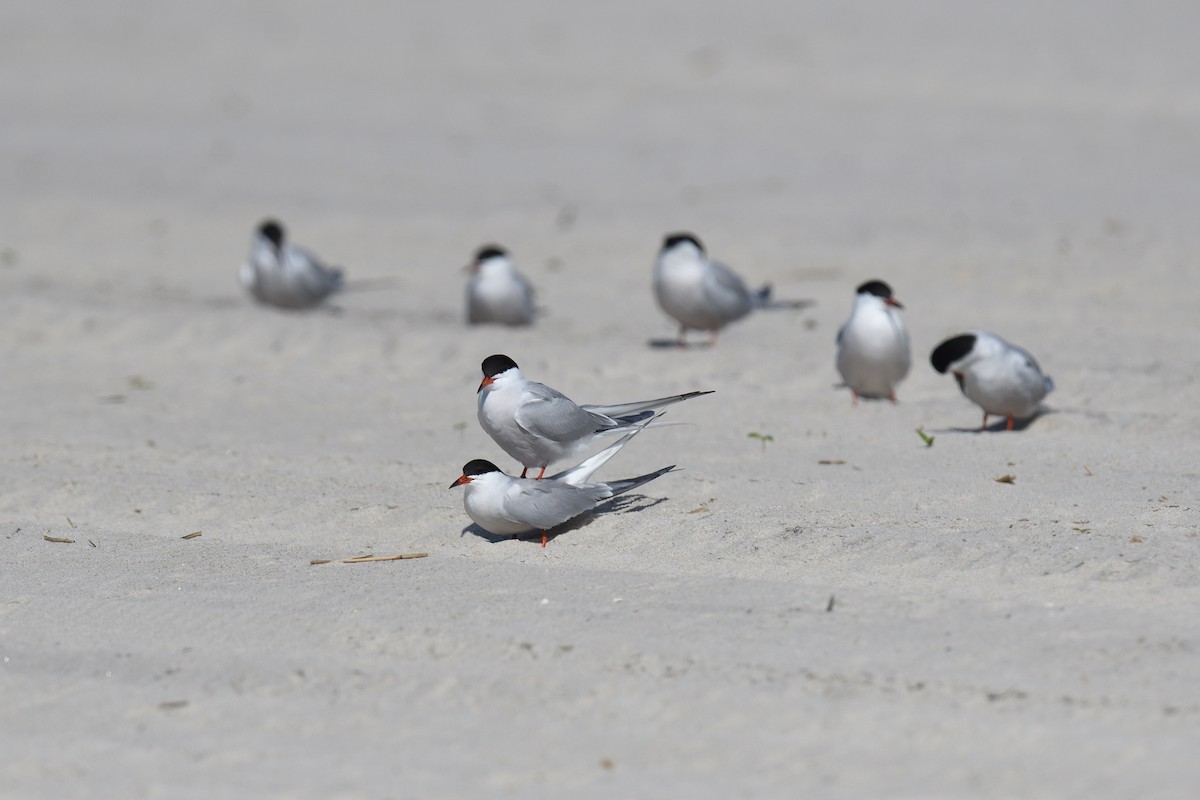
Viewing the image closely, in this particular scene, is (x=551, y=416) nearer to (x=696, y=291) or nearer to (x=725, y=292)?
(x=696, y=291)

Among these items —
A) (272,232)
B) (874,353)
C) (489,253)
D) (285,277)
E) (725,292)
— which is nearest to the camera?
(874,353)

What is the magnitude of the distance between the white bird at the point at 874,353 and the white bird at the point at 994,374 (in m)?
→ 0.46

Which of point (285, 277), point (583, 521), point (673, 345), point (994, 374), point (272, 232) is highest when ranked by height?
point (272, 232)

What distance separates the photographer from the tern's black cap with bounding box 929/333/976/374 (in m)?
6.24

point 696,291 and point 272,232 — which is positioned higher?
point 272,232

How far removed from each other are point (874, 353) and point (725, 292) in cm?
194

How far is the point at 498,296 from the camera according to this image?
346 inches

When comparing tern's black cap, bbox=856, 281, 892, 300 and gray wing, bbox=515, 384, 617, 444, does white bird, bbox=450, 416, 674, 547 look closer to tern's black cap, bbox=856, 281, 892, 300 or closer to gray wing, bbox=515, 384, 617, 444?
gray wing, bbox=515, 384, 617, 444

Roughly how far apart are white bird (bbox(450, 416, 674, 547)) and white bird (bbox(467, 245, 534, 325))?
4004 millimetres

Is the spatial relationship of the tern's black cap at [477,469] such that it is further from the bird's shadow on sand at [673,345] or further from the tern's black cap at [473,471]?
the bird's shadow on sand at [673,345]

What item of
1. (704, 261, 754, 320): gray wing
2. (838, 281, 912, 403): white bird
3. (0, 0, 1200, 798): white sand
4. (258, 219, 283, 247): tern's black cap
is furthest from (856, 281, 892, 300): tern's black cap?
(258, 219, 283, 247): tern's black cap

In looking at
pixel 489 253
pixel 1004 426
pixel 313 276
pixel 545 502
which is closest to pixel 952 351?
pixel 1004 426

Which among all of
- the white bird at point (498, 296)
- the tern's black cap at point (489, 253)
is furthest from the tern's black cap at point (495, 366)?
the tern's black cap at point (489, 253)

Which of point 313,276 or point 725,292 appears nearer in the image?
point 725,292
